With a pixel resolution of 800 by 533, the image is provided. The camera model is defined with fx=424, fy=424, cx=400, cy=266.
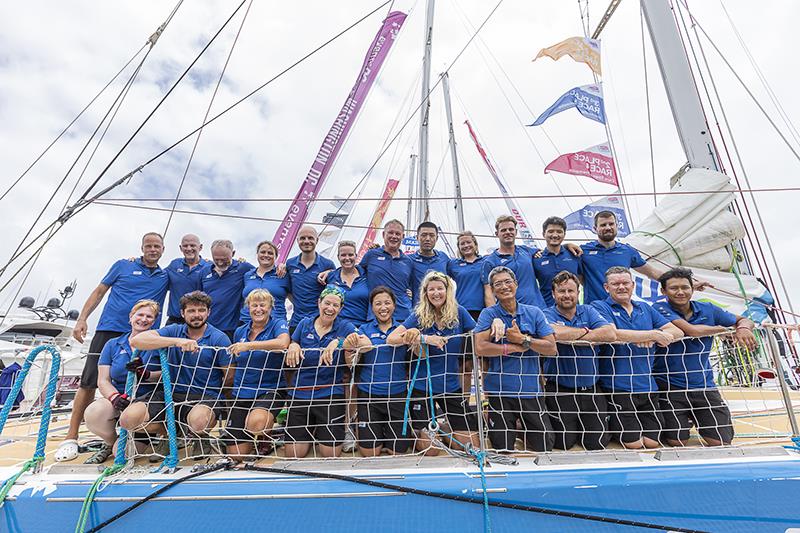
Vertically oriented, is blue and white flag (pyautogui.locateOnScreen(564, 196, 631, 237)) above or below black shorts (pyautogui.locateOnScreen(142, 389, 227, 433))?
above

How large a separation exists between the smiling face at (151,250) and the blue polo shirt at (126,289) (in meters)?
0.07

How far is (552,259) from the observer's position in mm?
3936

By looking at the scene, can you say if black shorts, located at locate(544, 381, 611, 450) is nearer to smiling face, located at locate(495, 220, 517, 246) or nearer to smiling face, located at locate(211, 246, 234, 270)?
smiling face, located at locate(495, 220, 517, 246)

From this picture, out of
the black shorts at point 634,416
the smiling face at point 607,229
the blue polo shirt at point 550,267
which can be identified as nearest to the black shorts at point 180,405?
the black shorts at point 634,416

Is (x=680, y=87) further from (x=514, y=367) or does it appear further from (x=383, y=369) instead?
(x=383, y=369)

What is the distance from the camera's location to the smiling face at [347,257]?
3932 mm

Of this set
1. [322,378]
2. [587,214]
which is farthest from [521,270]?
[587,214]

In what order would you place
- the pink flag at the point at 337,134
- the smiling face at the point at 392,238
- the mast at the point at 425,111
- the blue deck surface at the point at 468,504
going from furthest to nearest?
the mast at the point at 425,111
the pink flag at the point at 337,134
the smiling face at the point at 392,238
the blue deck surface at the point at 468,504

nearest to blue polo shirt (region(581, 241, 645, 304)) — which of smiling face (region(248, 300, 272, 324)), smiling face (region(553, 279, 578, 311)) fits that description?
smiling face (region(553, 279, 578, 311))

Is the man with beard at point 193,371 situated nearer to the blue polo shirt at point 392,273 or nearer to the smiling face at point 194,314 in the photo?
the smiling face at point 194,314

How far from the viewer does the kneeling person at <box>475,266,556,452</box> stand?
8.66 ft

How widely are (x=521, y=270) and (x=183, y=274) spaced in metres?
3.32

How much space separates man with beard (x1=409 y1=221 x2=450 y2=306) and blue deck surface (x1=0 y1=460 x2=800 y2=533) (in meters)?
2.07

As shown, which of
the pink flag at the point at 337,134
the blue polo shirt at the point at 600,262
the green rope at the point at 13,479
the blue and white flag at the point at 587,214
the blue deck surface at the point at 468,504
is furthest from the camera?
the blue and white flag at the point at 587,214
